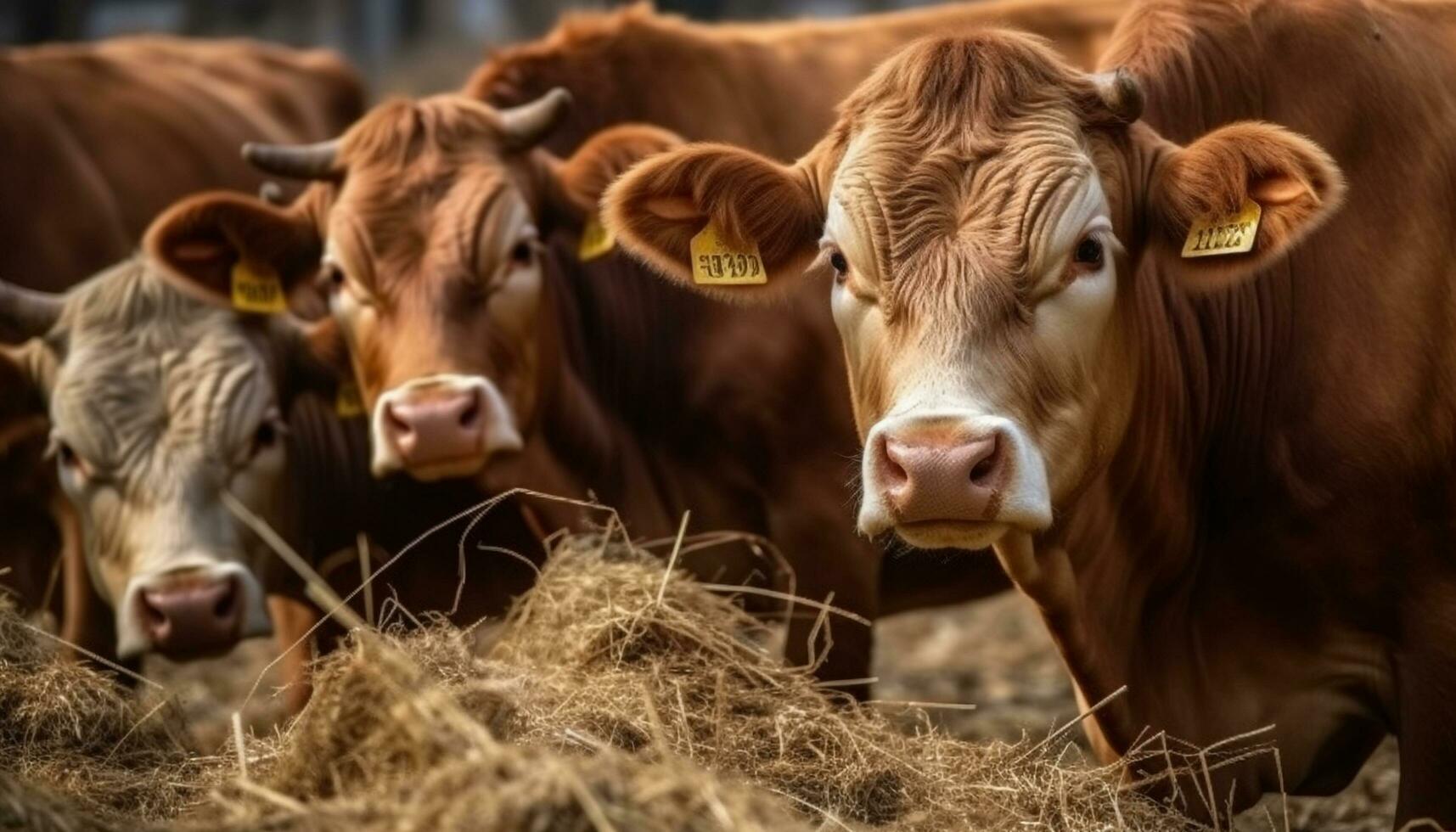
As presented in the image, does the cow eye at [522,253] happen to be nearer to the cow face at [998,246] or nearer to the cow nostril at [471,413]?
the cow nostril at [471,413]

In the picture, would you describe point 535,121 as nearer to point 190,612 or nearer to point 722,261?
point 722,261

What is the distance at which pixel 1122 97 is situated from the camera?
15.9 feet

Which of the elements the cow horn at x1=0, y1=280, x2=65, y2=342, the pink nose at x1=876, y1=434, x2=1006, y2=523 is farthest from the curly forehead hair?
the cow horn at x1=0, y1=280, x2=65, y2=342

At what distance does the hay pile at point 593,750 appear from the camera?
137 inches

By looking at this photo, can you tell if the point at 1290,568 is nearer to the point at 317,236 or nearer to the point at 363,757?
the point at 363,757

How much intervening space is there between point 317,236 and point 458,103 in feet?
2.00

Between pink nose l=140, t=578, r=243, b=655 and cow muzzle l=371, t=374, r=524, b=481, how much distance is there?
560 millimetres

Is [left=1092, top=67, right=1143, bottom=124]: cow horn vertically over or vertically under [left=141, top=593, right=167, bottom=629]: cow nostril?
over

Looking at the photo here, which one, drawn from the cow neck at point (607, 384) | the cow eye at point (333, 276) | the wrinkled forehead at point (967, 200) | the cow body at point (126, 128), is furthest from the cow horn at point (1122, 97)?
the cow body at point (126, 128)

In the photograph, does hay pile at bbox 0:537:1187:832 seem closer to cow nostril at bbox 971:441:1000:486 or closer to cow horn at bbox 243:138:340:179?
cow nostril at bbox 971:441:1000:486

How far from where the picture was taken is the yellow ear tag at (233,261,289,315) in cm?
666

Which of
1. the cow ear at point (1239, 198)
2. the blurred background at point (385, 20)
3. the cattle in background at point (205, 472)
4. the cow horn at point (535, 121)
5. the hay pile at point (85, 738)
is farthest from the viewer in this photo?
the blurred background at point (385, 20)

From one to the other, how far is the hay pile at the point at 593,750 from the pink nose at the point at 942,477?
2.05 ft

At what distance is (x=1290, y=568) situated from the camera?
5.07 meters
